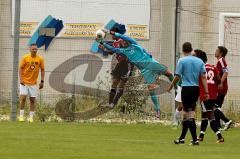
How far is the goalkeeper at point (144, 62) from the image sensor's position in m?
27.2

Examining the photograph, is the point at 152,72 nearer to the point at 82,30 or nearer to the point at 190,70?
the point at 82,30

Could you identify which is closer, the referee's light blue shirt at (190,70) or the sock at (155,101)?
the referee's light blue shirt at (190,70)

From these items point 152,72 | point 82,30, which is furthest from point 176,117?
point 82,30

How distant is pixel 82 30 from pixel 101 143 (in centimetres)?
1215

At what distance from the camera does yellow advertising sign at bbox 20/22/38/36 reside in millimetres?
30438

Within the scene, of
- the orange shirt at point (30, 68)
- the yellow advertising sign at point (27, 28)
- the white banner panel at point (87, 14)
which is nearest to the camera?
the orange shirt at point (30, 68)

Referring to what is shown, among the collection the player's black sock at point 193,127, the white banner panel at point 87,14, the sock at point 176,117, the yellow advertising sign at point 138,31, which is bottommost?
the sock at point 176,117

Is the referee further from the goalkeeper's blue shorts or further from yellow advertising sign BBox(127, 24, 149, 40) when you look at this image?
yellow advertising sign BBox(127, 24, 149, 40)

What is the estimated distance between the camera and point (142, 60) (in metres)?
27.5

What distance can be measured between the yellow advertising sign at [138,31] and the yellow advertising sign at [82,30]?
96cm

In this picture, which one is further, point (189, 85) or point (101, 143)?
point (189, 85)

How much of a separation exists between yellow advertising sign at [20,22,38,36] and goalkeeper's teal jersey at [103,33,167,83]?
3829 mm

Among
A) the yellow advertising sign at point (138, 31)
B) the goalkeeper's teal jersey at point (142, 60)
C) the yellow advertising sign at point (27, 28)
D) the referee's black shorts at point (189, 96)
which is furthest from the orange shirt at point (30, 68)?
the referee's black shorts at point (189, 96)

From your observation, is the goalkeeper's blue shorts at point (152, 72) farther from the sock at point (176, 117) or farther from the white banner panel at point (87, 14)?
the white banner panel at point (87, 14)
